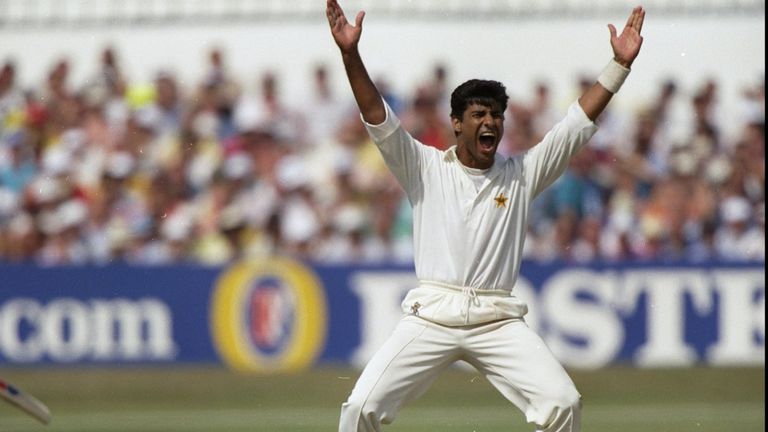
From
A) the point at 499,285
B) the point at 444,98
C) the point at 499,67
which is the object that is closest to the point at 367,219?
the point at 444,98

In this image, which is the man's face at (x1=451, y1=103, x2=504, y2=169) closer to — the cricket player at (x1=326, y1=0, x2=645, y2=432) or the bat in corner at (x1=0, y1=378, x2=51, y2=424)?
the cricket player at (x1=326, y1=0, x2=645, y2=432)


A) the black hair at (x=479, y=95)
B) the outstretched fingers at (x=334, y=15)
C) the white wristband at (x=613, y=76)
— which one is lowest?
the black hair at (x=479, y=95)

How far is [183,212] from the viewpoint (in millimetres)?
14352

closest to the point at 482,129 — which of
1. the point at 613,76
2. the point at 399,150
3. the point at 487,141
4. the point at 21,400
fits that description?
the point at 487,141

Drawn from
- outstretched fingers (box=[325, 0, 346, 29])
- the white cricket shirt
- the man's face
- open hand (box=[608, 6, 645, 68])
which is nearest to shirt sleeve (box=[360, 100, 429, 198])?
the white cricket shirt

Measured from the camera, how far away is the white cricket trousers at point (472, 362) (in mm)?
6645

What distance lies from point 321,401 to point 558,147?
20.2ft

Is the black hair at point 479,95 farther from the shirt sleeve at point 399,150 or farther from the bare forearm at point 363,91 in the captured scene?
the bare forearm at point 363,91

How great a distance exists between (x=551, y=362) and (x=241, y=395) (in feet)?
22.4

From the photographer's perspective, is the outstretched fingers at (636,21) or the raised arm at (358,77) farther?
the outstretched fingers at (636,21)

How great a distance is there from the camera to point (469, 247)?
6.90 meters

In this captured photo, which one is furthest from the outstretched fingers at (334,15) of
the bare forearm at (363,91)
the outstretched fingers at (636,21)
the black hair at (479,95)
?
the outstretched fingers at (636,21)

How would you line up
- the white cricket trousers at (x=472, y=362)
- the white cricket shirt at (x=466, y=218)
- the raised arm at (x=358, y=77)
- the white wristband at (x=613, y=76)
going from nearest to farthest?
the white cricket trousers at (x=472, y=362), the raised arm at (x=358, y=77), the white cricket shirt at (x=466, y=218), the white wristband at (x=613, y=76)

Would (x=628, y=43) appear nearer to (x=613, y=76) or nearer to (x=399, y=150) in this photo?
(x=613, y=76)
